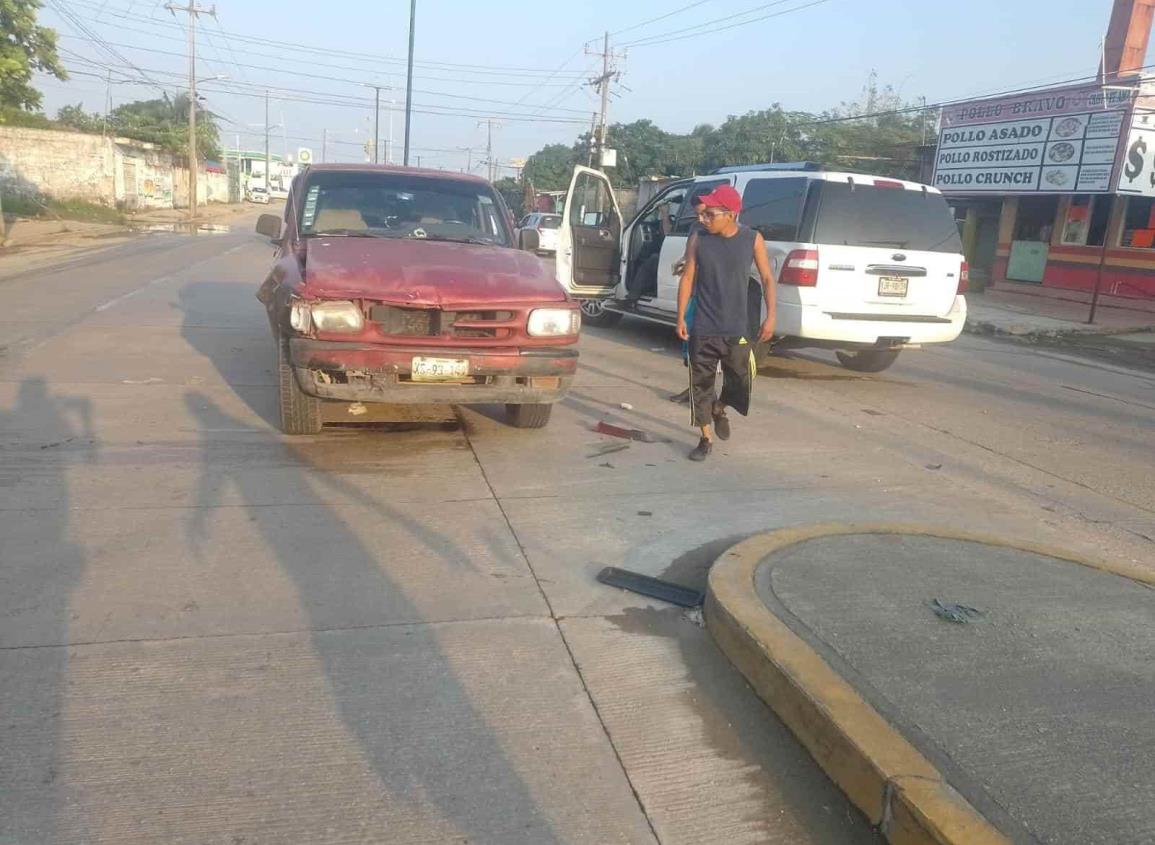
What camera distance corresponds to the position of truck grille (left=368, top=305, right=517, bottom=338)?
5702 millimetres

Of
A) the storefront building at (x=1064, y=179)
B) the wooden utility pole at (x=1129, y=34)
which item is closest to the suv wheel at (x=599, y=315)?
the storefront building at (x=1064, y=179)

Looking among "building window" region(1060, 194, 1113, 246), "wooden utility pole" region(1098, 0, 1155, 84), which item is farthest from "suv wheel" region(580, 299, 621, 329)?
"wooden utility pole" region(1098, 0, 1155, 84)

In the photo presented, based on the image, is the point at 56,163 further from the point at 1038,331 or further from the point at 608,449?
the point at 608,449

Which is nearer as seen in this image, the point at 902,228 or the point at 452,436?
the point at 452,436

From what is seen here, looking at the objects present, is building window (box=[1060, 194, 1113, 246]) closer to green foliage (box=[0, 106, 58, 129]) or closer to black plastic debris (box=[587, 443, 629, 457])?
black plastic debris (box=[587, 443, 629, 457])

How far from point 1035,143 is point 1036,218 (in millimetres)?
3361

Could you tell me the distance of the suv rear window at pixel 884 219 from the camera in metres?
9.05

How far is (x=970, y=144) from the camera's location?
23781 mm

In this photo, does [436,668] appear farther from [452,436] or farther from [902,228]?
[902,228]

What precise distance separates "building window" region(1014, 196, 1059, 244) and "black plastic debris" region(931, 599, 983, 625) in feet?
75.0

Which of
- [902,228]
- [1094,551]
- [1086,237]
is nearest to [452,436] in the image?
[1094,551]

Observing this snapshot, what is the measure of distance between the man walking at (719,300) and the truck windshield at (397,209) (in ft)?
5.73

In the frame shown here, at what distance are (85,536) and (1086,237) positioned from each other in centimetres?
2371

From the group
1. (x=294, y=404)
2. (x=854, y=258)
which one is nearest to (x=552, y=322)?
(x=294, y=404)
